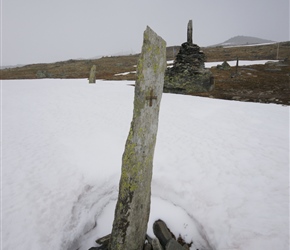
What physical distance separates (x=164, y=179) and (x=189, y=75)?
13324mm

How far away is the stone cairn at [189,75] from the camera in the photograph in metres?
16.9

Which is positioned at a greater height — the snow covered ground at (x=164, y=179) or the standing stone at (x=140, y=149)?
the standing stone at (x=140, y=149)

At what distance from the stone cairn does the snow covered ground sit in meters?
7.47

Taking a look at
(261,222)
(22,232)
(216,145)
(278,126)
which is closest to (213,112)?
(278,126)

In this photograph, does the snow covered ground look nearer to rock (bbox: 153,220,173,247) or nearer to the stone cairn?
rock (bbox: 153,220,173,247)

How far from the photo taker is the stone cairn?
16.9 meters

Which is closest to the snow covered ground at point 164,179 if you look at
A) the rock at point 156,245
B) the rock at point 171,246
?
the rock at point 156,245

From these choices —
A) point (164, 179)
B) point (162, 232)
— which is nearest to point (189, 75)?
point (164, 179)

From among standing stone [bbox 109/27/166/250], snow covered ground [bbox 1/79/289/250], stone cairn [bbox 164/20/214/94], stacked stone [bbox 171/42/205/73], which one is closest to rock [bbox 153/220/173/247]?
snow covered ground [bbox 1/79/289/250]

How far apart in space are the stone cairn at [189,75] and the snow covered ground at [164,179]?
7474 mm

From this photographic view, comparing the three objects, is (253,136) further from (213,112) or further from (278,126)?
(213,112)

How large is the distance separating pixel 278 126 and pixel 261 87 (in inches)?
403

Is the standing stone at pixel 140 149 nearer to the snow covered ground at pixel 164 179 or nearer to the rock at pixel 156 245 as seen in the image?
the rock at pixel 156 245

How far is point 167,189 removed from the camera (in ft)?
17.0
